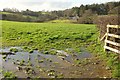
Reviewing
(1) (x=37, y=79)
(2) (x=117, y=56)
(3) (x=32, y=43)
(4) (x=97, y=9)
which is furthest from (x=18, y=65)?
(4) (x=97, y=9)

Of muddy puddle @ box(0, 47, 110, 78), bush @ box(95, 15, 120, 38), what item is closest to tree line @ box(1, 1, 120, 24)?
bush @ box(95, 15, 120, 38)

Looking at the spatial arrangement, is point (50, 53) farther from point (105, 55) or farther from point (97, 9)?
point (97, 9)

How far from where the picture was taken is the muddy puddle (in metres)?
10.4

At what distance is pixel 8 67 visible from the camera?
11.5 metres

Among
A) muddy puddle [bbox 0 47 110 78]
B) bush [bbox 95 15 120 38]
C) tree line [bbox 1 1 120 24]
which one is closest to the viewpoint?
muddy puddle [bbox 0 47 110 78]

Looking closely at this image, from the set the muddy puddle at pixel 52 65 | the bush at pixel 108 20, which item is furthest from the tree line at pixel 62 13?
the muddy puddle at pixel 52 65

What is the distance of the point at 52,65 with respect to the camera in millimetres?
12102

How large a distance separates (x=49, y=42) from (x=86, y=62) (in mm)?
7296

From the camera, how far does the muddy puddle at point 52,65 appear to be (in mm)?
10445

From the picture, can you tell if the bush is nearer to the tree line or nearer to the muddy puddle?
the muddy puddle

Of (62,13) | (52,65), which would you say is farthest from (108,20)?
(62,13)

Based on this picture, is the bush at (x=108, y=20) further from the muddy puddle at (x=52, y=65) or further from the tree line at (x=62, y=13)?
the tree line at (x=62, y=13)

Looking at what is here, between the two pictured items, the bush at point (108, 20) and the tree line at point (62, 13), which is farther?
the tree line at point (62, 13)

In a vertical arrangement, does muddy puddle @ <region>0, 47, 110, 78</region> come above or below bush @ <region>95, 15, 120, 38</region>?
below
